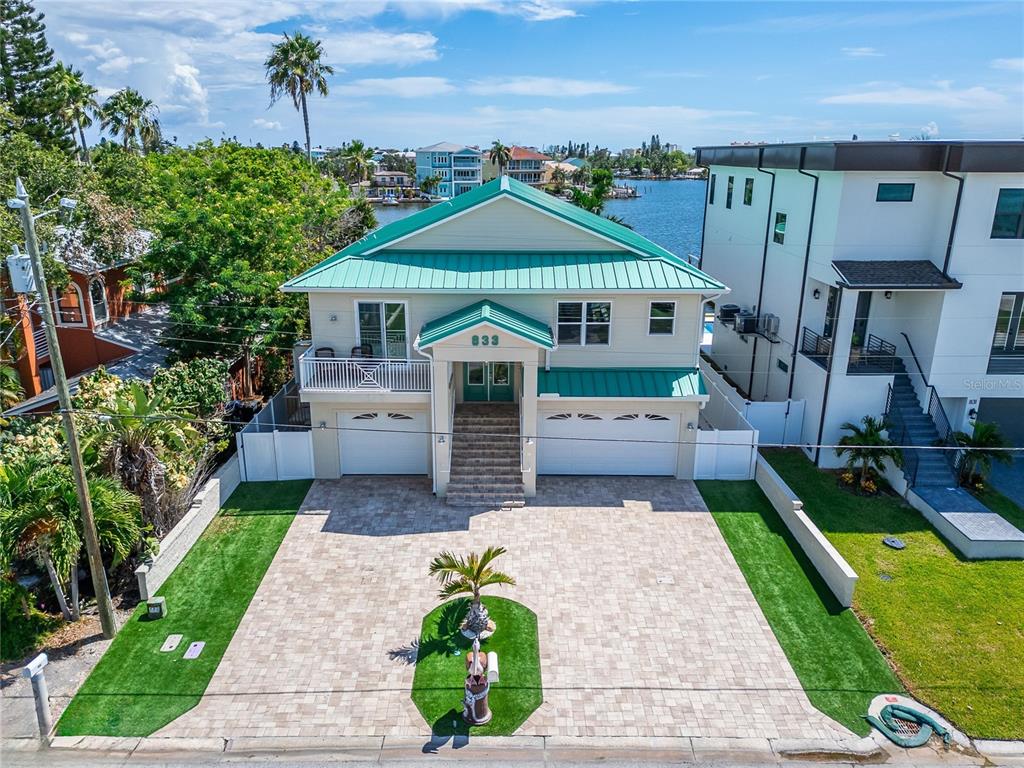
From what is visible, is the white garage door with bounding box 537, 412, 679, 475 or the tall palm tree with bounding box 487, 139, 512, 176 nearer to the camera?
the white garage door with bounding box 537, 412, 679, 475

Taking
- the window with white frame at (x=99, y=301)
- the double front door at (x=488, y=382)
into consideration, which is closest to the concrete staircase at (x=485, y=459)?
the double front door at (x=488, y=382)

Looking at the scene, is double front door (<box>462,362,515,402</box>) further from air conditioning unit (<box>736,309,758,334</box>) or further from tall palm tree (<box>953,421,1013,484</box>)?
tall palm tree (<box>953,421,1013,484</box>)

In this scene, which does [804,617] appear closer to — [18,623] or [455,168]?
[18,623]

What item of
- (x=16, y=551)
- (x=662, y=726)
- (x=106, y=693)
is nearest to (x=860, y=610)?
(x=662, y=726)

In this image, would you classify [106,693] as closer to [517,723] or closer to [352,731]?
[352,731]

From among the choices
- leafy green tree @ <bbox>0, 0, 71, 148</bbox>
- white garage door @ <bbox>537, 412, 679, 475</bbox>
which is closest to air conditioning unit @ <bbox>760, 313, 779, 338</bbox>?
white garage door @ <bbox>537, 412, 679, 475</bbox>

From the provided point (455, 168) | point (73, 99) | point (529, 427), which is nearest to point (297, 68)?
point (73, 99)
